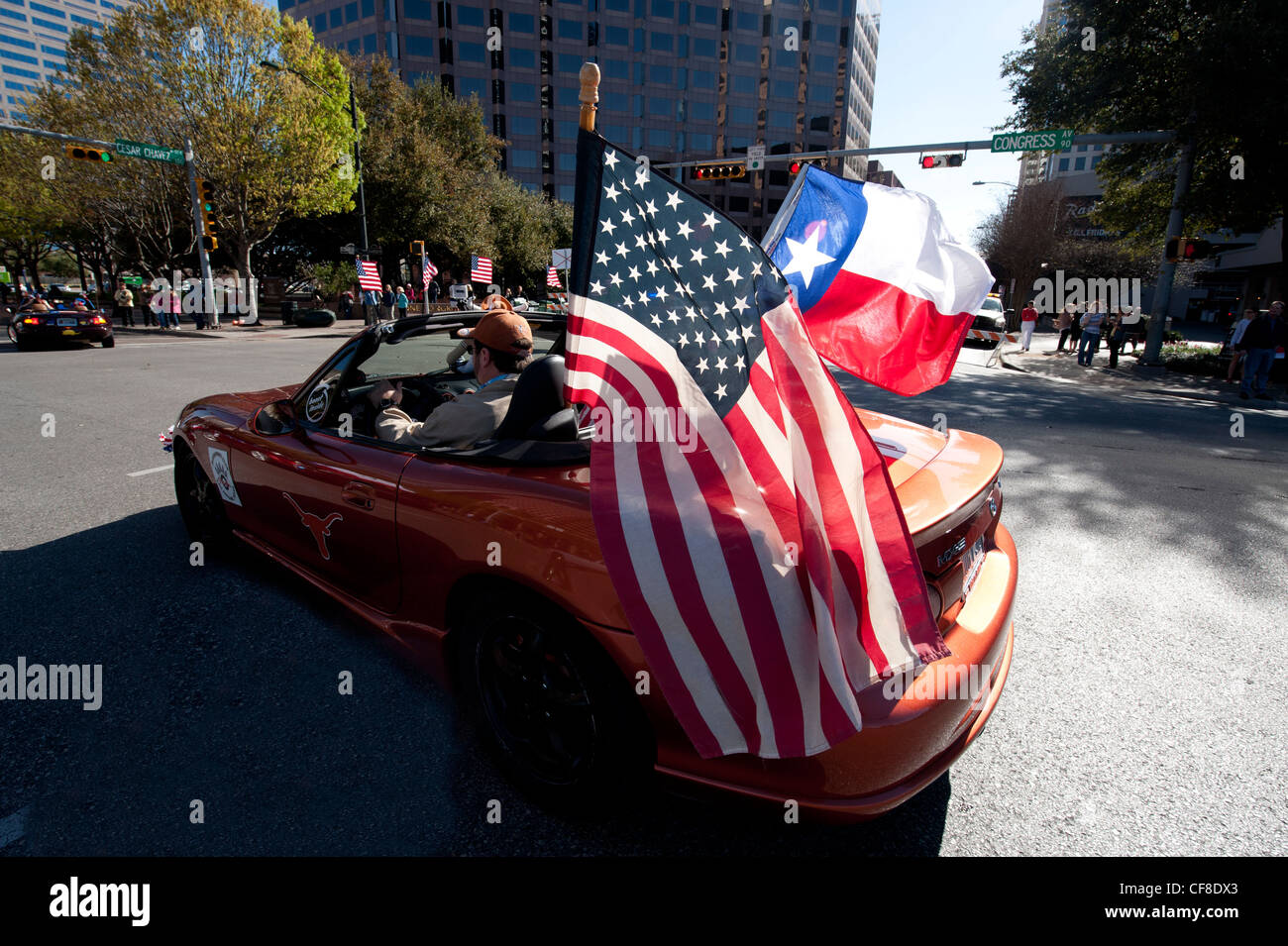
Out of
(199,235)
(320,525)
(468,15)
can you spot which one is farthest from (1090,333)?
(468,15)

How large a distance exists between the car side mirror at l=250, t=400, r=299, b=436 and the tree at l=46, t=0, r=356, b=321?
26.7 meters

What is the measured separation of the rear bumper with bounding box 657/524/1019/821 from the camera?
1.66 metres

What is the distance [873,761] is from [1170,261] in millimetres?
20383

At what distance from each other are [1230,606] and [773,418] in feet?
10.9

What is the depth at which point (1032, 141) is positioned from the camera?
1603 centimetres

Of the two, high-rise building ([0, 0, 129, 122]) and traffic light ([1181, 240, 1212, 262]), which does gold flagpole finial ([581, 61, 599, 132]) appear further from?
high-rise building ([0, 0, 129, 122])

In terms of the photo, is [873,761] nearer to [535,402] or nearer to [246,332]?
[535,402]

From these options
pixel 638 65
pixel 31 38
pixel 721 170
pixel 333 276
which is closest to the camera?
pixel 721 170

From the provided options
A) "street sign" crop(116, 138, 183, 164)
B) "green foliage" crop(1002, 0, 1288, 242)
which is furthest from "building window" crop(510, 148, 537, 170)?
"green foliage" crop(1002, 0, 1288, 242)

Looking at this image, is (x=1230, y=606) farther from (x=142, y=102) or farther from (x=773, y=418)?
(x=142, y=102)

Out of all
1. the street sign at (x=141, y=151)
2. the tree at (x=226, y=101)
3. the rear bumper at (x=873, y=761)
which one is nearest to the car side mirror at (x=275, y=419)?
the rear bumper at (x=873, y=761)

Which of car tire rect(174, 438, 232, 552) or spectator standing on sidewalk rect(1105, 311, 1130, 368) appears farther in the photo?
spectator standing on sidewalk rect(1105, 311, 1130, 368)
